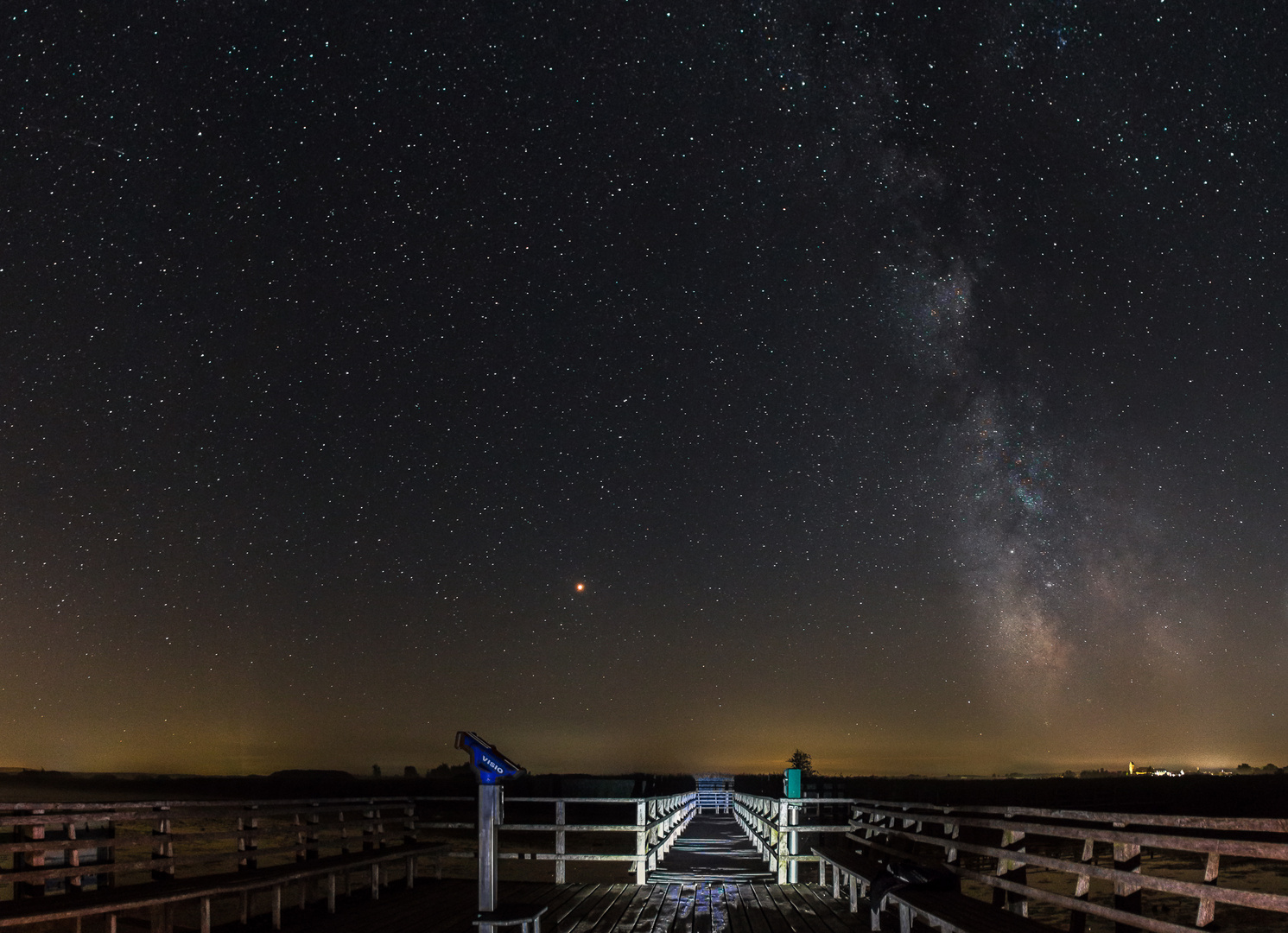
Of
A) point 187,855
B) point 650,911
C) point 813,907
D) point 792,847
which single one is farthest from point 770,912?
point 187,855

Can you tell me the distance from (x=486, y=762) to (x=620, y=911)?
4.90 metres

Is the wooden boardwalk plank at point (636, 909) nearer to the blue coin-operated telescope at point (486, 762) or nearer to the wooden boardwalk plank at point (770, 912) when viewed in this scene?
the wooden boardwalk plank at point (770, 912)

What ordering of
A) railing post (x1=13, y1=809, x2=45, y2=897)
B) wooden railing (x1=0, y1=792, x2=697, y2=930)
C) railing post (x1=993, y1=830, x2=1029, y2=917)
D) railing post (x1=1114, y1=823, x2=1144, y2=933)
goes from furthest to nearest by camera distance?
railing post (x1=13, y1=809, x2=45, y2=897) < wooden railing (x1=0, y1=792, x2=697, y2=930) < railing post (x1=993, y1=830, x2=1029, y2=917) < railing post (x1=1114, y1=823, x2=1144, y2=933)

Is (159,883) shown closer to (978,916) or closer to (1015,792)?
(978,916)

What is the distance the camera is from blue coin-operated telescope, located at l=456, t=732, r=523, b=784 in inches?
265

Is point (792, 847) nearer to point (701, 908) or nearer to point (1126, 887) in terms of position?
point (701, 908)

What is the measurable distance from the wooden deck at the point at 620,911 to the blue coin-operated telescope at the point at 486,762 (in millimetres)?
3264

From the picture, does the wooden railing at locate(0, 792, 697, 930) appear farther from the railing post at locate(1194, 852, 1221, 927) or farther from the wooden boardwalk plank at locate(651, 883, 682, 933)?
the railing post at locate(1194, 852, 1221, 927)

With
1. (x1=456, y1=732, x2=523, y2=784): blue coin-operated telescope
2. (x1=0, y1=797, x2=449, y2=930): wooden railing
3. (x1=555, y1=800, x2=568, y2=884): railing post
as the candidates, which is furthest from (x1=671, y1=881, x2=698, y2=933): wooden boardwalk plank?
(x1=456, y1=732, x2=523, y2=784): blue coin-operated telescope

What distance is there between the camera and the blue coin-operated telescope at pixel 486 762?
6.74 meters

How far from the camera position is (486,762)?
22.1 ft

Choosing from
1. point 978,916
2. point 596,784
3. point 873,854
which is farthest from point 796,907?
point 596,784

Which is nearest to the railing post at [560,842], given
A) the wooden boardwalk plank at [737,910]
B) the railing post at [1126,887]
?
the wooden boardwalk plank at [737,910]

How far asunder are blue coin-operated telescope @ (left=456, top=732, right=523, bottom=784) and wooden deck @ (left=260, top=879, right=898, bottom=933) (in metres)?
3.26
